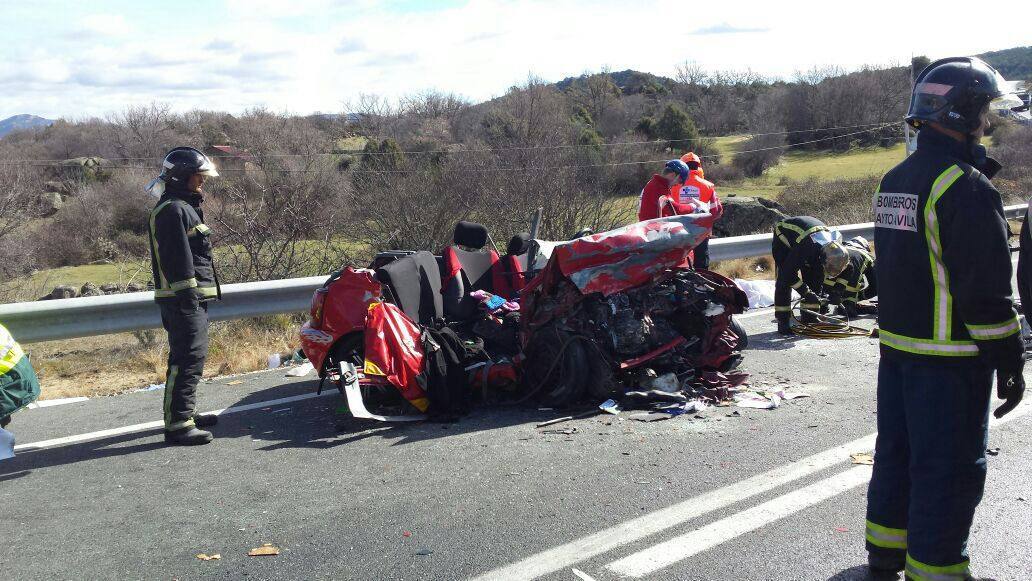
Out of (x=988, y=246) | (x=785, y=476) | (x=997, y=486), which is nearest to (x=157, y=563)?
(x=785, y=476)

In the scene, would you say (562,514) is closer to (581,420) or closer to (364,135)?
(581,420)

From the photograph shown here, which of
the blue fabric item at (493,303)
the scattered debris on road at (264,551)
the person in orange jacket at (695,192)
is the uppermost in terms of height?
the person in orange jacket at (695,192)

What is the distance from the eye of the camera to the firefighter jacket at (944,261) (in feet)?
9.77

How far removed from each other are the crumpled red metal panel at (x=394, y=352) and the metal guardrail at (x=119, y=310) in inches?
99.4

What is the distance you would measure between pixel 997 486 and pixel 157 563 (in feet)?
13.5

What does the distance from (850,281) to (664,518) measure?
5.86 metres

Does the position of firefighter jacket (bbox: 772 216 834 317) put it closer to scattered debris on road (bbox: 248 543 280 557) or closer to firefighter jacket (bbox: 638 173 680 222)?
firefighter jacket (bbox: 638 173 680 222)

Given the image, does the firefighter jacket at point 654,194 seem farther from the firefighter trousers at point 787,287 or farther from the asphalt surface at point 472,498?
the asphalt surface at point 472,498

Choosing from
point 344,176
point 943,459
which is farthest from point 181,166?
point 344,176

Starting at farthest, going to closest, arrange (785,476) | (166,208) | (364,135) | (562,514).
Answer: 1. (364,135)
2. (166,208)
3. (785,476)
4. (562,514)

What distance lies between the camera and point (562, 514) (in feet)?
13.6

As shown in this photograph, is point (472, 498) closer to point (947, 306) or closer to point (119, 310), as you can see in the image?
point (947, 306)

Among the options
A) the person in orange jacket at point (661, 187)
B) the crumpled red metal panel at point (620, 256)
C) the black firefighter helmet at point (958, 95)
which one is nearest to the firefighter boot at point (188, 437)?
the crumpled red metal panel at point (620, 256)

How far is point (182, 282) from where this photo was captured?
5.61 meters
